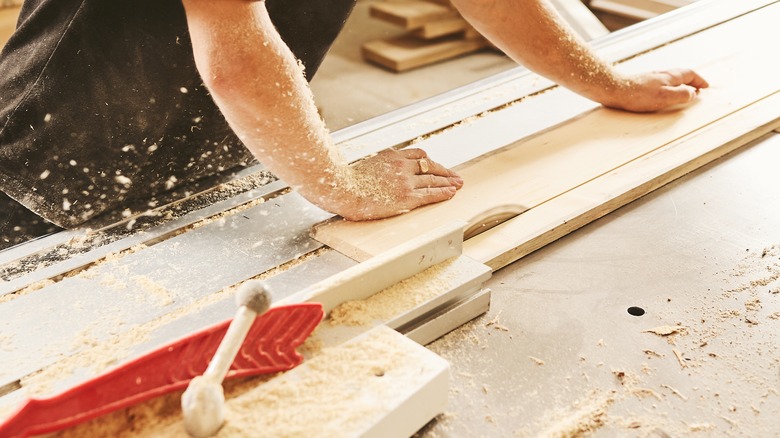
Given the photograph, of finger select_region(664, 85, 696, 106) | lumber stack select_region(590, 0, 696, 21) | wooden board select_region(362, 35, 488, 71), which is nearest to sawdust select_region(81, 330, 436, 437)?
finger select_region(664, 85, 696, 106)

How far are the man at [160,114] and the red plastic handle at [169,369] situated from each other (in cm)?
44

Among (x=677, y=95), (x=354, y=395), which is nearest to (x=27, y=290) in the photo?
(x=354, y=395)

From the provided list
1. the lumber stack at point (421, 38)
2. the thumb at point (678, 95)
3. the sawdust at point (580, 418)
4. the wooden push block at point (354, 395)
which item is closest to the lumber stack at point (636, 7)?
the lumber stack at point (421, 38)

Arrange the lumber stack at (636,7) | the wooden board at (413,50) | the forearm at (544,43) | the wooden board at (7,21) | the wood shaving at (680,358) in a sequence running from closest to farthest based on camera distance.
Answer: the wood shaving at (680,358), the forearm at (544,43), the wooden board at (7,21), the lumber stack at (636,7), the wooden board at (413,50)

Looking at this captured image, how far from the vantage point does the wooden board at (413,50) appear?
156 inches

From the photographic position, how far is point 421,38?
4199mm

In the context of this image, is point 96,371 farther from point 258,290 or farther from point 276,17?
point 276,17

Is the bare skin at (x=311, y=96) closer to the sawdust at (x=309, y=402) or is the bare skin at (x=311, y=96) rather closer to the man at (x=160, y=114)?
the man at (x=160, y=114)

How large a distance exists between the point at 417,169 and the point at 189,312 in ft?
2.01

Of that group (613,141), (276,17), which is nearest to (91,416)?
(276,17)

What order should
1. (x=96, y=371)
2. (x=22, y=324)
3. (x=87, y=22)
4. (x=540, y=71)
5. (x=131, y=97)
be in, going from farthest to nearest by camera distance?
(x=540, y=71)
(x=131, y=97)
(x=87, y=22)
(x=22, y=324)
(x=96, y=371)

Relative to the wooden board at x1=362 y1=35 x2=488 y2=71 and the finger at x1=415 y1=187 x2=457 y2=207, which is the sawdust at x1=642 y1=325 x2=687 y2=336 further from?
the wooden board at x1=362 y1=35 x2=488 y2=71

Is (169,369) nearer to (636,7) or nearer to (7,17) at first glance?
(7,17)

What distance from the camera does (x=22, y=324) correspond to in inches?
45.9
